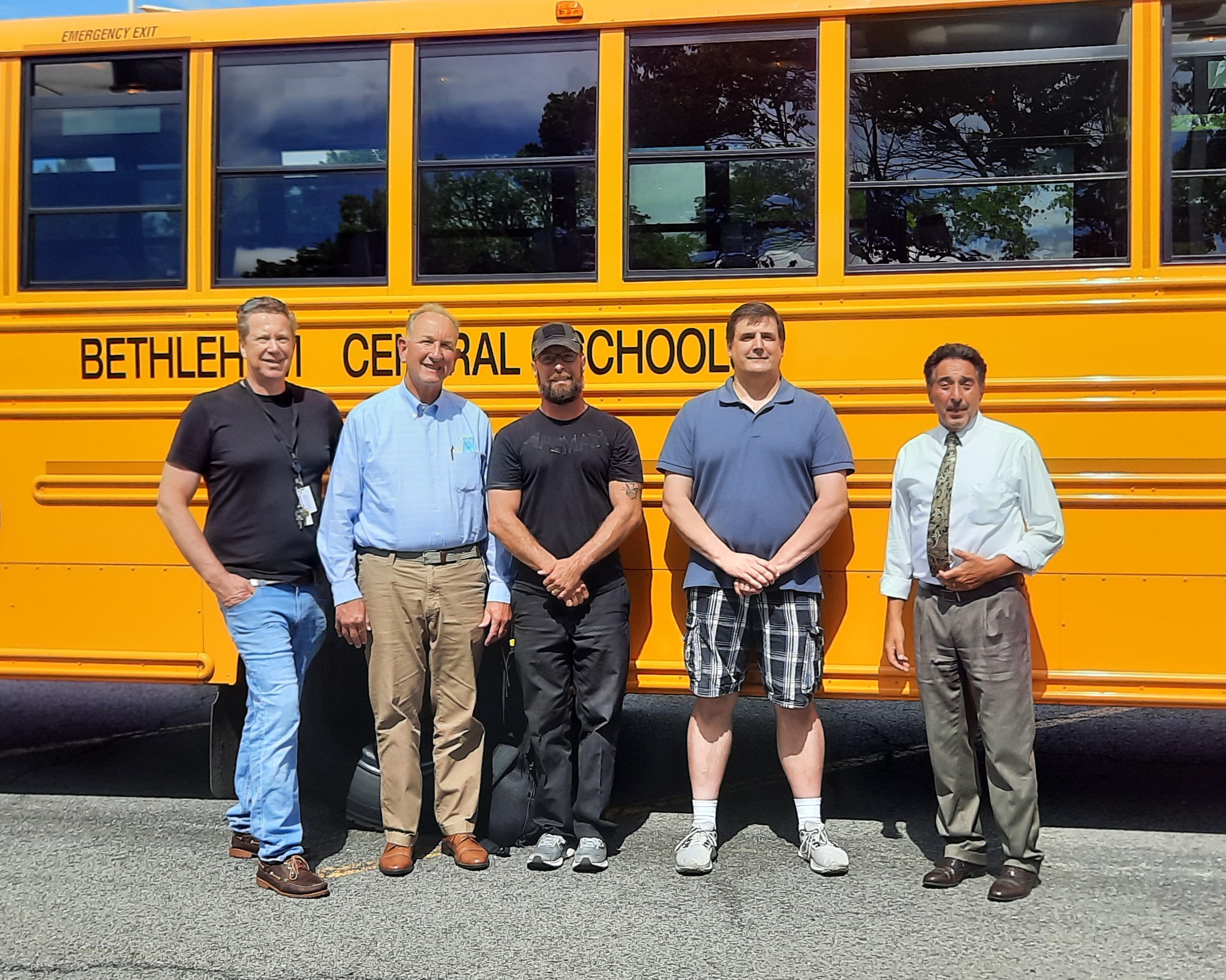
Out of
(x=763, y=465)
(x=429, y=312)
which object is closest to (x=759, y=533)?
(x=763, y=465)

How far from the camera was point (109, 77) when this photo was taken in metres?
4.63

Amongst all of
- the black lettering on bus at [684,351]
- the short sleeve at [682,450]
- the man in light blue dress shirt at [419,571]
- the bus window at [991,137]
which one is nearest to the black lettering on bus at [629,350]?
the black lettering on bus at [684,351]

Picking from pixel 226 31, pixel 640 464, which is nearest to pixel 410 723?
pixel 640 464

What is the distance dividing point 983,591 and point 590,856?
158 centimetres

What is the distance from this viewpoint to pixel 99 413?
4.62 metres

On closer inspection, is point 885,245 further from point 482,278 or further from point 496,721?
point 496,721

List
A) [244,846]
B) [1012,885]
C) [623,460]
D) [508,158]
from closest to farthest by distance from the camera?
[1012,885]
[623,460]
[244,846]
[508,158]

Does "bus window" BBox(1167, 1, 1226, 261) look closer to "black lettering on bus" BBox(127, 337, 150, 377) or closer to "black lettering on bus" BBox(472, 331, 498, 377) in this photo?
"black lettering on bus" BBox(472, 331, 498, 377)

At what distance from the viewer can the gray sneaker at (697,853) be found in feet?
13.4

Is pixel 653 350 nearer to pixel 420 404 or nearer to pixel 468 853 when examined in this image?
pixel 420 404

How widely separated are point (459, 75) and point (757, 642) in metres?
2.33

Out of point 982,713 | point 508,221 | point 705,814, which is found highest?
point 508,221

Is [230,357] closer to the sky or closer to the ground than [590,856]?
closer to the sky

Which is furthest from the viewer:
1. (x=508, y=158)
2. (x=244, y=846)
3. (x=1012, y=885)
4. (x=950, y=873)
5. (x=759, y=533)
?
(x=508, y=158)
